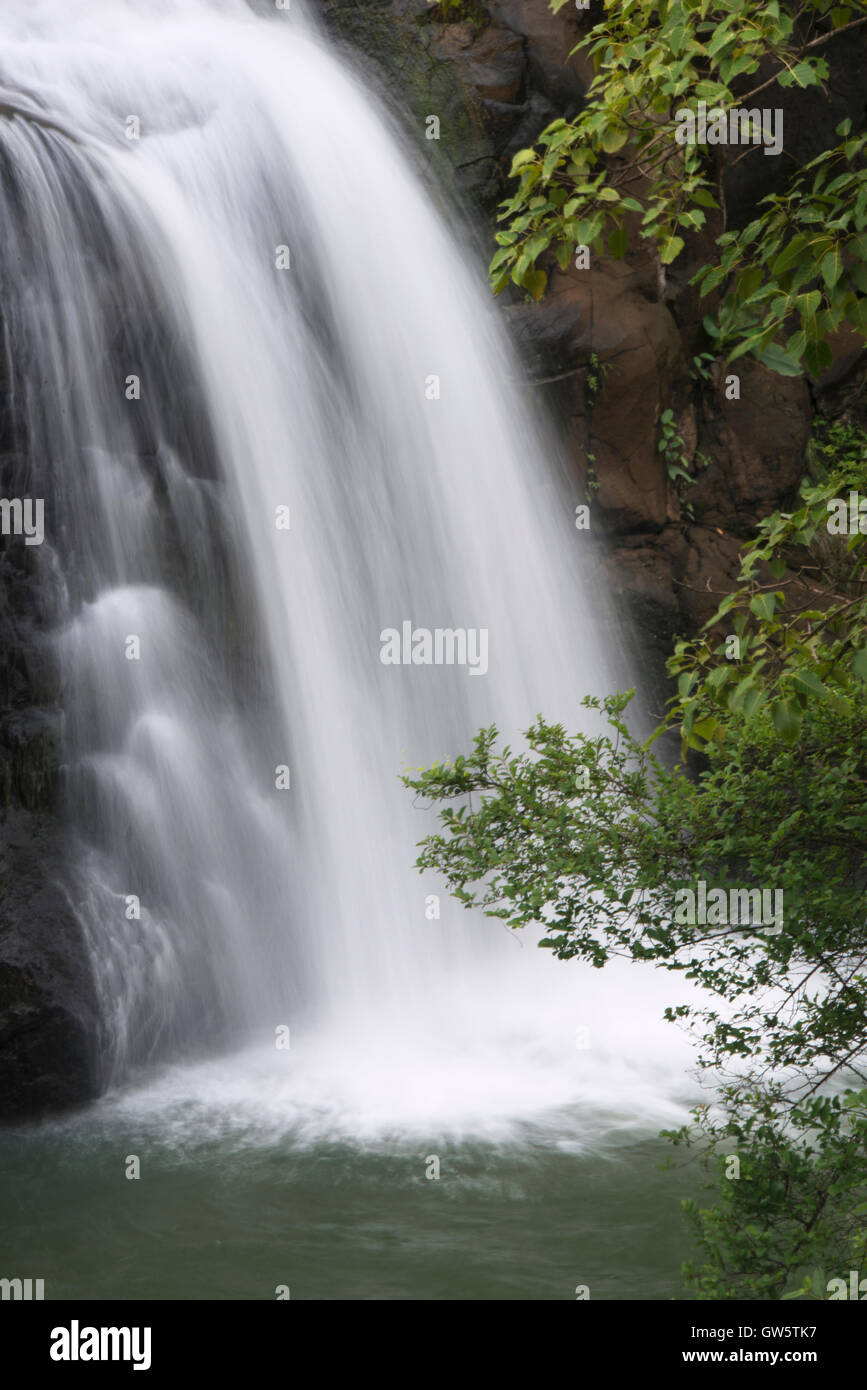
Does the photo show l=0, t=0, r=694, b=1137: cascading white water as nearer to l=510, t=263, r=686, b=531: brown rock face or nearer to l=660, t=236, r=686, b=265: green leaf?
l=510, t=263, r=686, b=531: brown rock face

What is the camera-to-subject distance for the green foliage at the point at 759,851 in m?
3.43

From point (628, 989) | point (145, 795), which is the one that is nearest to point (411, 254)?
point (145, 795)

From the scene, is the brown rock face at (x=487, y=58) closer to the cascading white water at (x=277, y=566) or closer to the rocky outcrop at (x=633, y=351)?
the rocky outcrop at (x=633, y=351)

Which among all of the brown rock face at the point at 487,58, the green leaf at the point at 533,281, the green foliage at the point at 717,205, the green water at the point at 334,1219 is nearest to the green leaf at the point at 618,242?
the green foliage at the point at 717,205

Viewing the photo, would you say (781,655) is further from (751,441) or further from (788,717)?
(751,441)

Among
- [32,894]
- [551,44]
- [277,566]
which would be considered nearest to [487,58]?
[551,44]

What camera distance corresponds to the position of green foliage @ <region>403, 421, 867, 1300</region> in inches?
135

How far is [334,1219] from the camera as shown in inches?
225

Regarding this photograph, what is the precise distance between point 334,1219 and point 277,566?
458 centimetres

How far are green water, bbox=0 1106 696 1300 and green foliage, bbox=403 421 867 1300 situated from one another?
1.23 metres

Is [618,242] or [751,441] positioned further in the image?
[751,441]

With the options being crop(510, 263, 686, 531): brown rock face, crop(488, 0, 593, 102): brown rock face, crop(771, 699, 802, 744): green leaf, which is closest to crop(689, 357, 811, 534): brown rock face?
crop(510, 263, 686, 531): brown rock face
